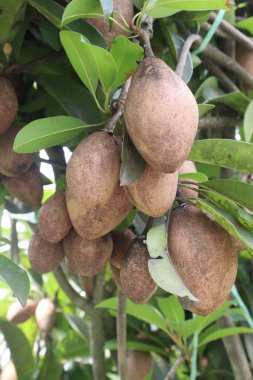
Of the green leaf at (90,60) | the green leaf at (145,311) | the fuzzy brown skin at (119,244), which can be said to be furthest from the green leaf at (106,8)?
the green leaf at (145,311)

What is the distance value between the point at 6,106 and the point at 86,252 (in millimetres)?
181

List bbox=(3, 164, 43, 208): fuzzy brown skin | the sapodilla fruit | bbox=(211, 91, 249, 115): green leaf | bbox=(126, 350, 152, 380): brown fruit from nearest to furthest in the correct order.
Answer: the sapodilla fruit
bbox=(3, 164, 43, 208): fuzzy brown skin
bbox=(211, 91, 249, 115): green leaf
bbox=(126, 350, 152, 380): brown fruit

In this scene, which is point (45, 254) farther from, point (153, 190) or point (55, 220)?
point (153, 190)

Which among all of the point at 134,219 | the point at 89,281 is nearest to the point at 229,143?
the point at 134,219

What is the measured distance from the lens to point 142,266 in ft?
1.73

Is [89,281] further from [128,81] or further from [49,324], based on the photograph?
[128,81]

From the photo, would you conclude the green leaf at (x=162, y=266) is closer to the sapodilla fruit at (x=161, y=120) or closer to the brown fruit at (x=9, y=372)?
the sapodilla fruit at (x=161, y=120)

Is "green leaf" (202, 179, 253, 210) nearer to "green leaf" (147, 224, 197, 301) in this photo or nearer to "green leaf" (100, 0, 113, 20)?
"green leaf" (147, 224, 197, 301)

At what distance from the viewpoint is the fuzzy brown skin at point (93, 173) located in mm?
511

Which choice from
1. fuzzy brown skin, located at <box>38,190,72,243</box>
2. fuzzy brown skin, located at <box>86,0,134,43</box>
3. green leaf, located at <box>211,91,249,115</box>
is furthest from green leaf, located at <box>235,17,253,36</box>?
fuzzy brown skin, located at <box>38,190,72,243</box>

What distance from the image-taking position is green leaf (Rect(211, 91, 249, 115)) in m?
0.88

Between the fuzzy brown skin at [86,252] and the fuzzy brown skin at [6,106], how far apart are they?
0.46 feet

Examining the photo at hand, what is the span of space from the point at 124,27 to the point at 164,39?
0.65 ft

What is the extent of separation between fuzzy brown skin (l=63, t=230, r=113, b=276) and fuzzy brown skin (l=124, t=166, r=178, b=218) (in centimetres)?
10
